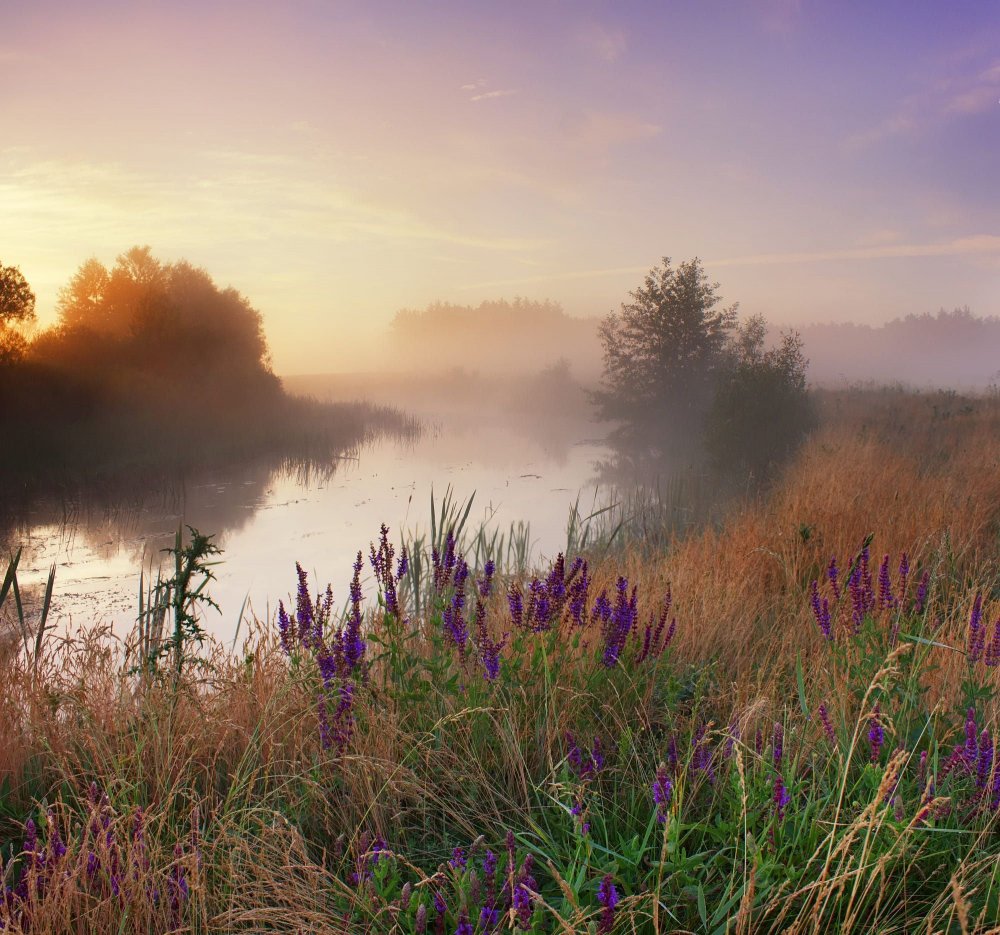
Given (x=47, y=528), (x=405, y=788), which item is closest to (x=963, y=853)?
(x=405, y=788)

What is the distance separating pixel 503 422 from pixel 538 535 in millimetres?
31651

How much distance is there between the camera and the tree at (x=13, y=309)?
19.7 m

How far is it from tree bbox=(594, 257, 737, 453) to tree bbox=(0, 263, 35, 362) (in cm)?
1887

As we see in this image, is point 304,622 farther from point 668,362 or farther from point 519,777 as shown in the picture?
point 668,362

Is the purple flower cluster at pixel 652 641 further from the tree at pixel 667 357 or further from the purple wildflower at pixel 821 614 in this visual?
the tree at pixel 667 357

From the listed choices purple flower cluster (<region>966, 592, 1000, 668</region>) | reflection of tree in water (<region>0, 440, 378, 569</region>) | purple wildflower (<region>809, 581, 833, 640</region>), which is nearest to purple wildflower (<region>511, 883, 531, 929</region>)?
purple wildflower (<region>809, 581, 833, 640</region>)

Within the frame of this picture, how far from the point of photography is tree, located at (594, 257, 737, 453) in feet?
88.3

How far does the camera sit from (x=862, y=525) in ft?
22.0

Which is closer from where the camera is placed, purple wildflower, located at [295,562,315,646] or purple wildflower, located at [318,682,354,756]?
purple wildflower, located at [318,682,354,756]

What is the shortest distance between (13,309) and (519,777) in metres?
22.5

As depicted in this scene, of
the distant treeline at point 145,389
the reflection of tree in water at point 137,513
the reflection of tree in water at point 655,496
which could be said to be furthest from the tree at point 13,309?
the reflection of tree in water at point 655,496

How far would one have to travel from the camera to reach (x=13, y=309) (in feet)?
65.7

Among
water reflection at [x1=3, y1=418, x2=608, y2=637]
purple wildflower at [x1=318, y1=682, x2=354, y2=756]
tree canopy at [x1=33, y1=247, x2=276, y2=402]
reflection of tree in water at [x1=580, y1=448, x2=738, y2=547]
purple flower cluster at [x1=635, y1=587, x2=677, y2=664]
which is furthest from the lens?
tree canopy at [x1=33, y1=247, x2=276, y2=402]

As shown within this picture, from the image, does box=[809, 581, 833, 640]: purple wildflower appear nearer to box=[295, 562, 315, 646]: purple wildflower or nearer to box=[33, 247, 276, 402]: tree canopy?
box=[295, 562, 315, 646]: purple wildflower
